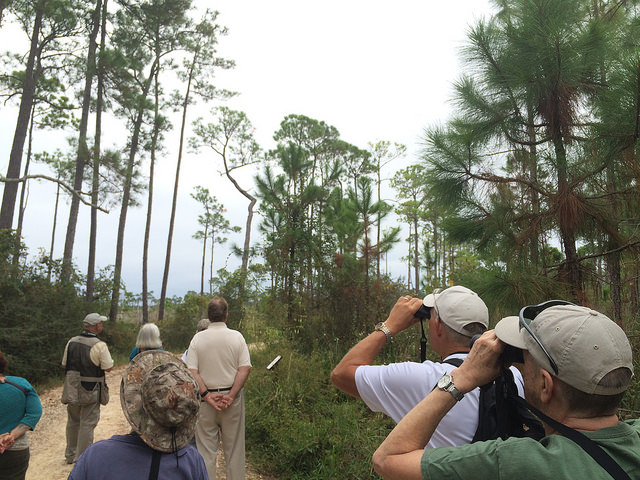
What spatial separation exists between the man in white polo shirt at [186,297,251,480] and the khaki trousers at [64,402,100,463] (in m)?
1.88

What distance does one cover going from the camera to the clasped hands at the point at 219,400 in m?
4.16

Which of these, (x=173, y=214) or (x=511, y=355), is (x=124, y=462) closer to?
(x=511, y=355)

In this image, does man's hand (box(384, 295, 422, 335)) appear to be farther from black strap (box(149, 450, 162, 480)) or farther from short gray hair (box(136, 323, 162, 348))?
short gray hair (box(136, 323, 162, 348))

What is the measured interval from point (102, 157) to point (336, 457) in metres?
14.8

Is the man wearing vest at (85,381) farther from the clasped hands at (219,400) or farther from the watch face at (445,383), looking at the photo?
the watch face at (445,383)

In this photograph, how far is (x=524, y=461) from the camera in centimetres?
106

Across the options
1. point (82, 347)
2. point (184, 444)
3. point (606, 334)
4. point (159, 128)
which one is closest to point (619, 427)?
point (606, 334)

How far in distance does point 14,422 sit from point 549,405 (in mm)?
3453

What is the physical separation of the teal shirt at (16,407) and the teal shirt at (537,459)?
311 centimetres

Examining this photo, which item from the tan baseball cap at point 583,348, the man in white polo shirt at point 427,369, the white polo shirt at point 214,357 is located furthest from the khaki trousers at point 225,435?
the tan baseball cap at point 583,348

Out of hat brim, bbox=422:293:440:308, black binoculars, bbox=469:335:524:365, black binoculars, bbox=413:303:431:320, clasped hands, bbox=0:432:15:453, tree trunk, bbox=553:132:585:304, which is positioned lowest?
clasped hands, bbox=0:432:15:453

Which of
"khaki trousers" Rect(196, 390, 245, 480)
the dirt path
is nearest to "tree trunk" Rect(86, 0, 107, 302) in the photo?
the dirt path

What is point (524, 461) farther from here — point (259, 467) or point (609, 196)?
point (259, 467)

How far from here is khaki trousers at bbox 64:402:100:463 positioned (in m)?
5.27
